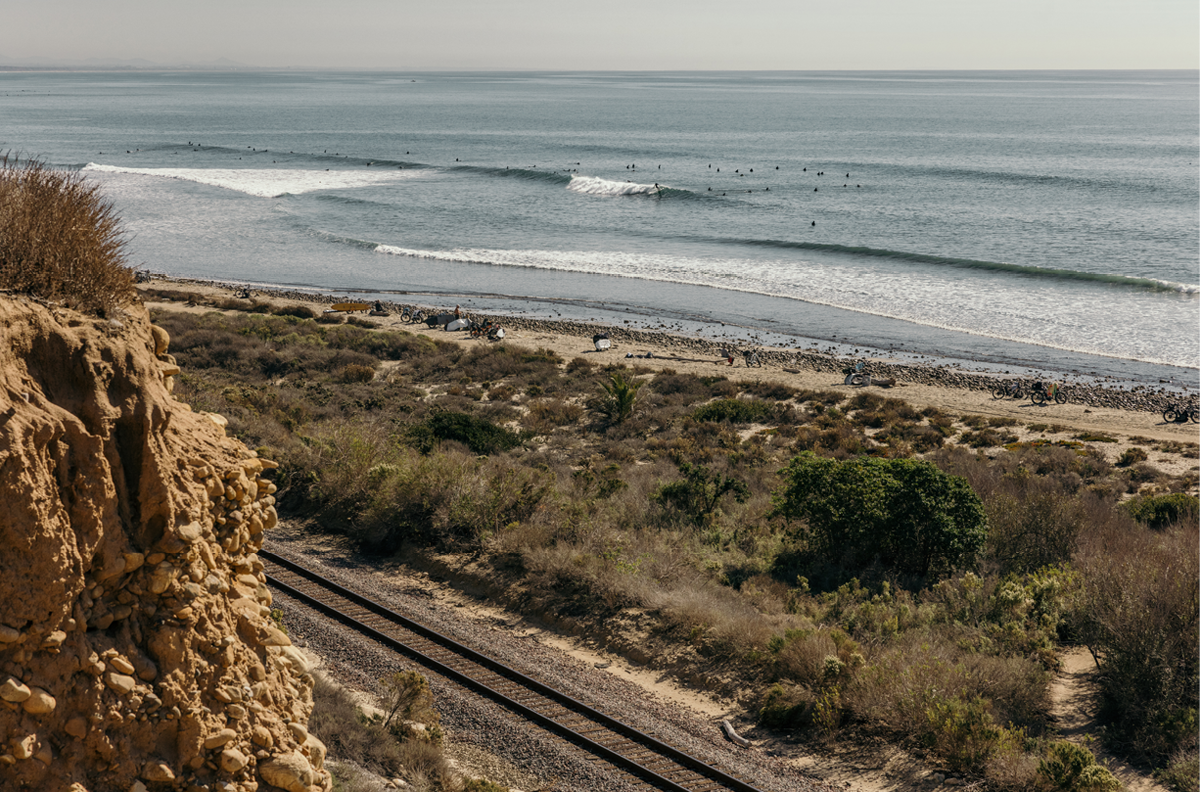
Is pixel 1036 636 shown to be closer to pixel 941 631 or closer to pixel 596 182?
pixel 941 631

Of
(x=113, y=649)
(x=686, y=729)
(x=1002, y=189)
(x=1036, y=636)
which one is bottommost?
(x=686, y=729)

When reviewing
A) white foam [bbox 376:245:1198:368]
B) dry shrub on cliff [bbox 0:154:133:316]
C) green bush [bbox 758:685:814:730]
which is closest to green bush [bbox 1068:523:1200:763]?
green bush [bbox 758:685:814:730]

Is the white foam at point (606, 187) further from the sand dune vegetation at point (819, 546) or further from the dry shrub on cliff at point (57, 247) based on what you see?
the dry shrub on cliff at point (57, 247)

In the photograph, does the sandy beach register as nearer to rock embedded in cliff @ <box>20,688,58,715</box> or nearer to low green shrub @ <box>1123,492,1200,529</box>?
low green shrub @ <box>1123,492,1200,529</box>

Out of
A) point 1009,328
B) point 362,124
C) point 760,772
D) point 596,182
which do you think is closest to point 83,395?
point 760,772

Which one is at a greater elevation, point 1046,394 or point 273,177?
point 273,177

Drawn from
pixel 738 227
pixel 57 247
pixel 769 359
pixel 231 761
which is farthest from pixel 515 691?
pixel 738 227

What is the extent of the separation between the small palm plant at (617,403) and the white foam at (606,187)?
58.6 metres

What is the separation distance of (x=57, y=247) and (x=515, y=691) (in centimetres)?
721

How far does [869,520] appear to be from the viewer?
48.5 feet

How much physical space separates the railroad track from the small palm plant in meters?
13.7

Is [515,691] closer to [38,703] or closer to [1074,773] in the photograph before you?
[1074,773]

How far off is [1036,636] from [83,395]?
11.3 m

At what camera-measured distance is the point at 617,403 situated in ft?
88.8
